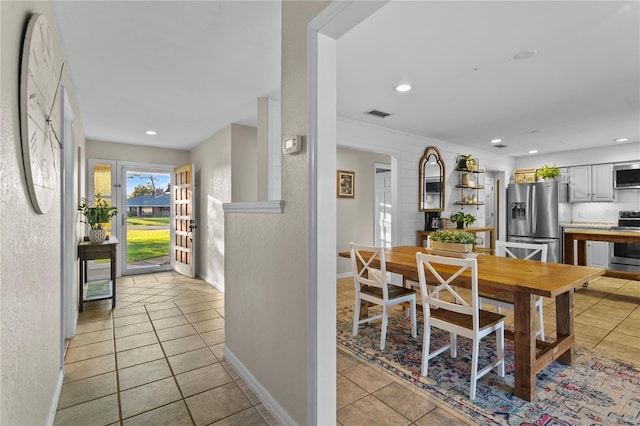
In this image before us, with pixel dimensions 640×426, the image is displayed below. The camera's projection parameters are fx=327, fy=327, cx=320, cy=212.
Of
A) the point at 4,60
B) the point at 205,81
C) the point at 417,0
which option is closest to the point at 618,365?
the point at 417,0

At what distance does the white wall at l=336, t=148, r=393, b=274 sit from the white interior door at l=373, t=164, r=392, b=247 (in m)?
0.18

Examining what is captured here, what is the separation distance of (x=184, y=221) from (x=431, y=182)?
4299 mm

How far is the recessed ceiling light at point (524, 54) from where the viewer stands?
2501 millimetres

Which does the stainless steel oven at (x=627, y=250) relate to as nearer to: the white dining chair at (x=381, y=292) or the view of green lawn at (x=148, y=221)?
the white dining chair at (x=381, y=292)

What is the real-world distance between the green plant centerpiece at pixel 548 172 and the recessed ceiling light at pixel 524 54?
4815 mm

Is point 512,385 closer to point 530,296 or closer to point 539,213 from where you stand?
point 530,296

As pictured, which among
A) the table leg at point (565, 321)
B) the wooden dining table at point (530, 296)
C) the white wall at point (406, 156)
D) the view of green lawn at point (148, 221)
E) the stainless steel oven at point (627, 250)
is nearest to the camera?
the wooden dining table at point (530, 296)

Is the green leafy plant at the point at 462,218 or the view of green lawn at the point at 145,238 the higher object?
the green leafy plant at the point at 462,218

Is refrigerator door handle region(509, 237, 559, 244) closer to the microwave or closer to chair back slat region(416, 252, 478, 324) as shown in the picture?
the microwave

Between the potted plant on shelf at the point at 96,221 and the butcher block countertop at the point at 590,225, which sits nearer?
the potted plant on shelf at the point at 96,221

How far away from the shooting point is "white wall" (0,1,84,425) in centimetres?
107

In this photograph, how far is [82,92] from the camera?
338 centimetres

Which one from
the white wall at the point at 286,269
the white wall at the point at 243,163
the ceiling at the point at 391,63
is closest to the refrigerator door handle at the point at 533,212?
the ceiling at the point at 391,63

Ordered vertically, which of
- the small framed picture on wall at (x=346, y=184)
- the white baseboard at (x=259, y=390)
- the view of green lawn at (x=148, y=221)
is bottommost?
the white baseboard at (x=259, y=390)
